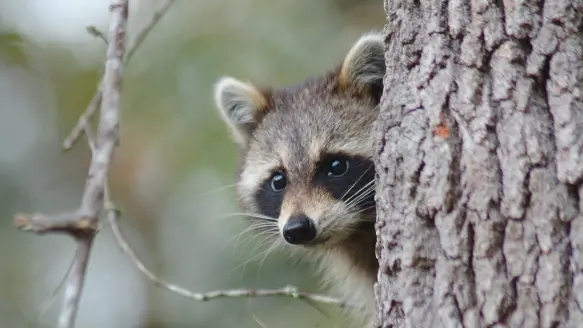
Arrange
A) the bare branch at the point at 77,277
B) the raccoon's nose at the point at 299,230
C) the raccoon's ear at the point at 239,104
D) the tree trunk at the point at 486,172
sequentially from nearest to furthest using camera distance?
the bare branch at the point at 77,277 → the tree trunk at the point at 486,172 → the raccoon's nose at the point at 299,230 → the raccoon's ear at the point at 239,104

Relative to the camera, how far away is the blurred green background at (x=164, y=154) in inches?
266

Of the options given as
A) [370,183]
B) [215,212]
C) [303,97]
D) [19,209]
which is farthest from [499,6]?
[19,209]

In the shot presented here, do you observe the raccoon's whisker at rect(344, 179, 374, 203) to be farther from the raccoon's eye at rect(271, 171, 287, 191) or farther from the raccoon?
the raccoon's eye at rect(271, 171, 287, 191)

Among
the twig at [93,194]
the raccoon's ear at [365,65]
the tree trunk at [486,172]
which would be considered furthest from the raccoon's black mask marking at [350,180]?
the twig at [93,194]

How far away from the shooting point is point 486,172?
2.89 m

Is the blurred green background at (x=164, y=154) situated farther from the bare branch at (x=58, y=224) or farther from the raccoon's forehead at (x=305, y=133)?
the bare branch at (x=58, y=224)

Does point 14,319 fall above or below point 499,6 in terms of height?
below

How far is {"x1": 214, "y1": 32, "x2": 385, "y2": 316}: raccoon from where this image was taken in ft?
14.8

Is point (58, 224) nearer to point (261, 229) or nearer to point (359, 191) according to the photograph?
point (359, 191)

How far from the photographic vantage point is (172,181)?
24.2 feet

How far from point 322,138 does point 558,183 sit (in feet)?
7.05

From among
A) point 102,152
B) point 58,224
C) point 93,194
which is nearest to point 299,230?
point 102,152

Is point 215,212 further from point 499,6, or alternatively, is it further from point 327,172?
point 499,6

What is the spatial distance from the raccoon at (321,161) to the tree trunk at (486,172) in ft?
4.05
